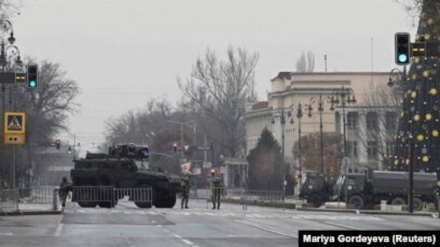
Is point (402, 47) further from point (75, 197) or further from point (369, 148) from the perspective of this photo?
point (369, 148)

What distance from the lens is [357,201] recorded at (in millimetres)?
61750

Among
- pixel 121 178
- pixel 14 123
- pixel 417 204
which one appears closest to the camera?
pixel 14 123

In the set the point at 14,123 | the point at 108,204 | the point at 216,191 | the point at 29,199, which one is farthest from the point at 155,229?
the point at 29,199

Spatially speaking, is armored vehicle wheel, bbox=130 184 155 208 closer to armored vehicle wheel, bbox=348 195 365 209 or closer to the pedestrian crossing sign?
the pedestrian crossing sign

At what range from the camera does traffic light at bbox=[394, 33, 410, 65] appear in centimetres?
3020

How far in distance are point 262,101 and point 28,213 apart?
347 feet

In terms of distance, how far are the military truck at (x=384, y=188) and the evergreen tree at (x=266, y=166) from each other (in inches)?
1472

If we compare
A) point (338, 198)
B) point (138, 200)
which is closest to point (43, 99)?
point (338, 198)

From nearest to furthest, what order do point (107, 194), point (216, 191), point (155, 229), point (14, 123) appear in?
1. point (155, 229)
2. point (14, 123)
3. point (107, 194)
4. point (216, 191)

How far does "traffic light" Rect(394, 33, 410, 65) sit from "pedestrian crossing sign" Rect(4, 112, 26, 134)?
17206mm

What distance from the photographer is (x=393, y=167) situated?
6525 centimetres

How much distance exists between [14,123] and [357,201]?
1005 inches

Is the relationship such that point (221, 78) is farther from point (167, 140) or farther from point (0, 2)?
point (0, 2)

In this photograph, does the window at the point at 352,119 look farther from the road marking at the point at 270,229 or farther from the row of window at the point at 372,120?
the road marking at the point at 270,229
